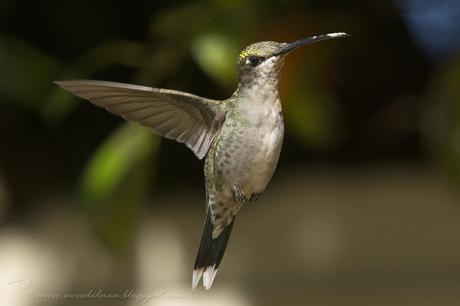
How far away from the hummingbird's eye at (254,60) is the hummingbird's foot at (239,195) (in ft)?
0.31

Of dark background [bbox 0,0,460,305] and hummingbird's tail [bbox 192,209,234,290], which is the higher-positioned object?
hummingbird's tail [bbox 192,209,234,290]

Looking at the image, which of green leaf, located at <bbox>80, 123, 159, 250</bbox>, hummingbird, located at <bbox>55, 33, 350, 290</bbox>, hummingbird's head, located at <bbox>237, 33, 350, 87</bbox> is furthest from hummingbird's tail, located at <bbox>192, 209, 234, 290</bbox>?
green leaf, located at <bbox>80, 123, 159, 250</bbox>

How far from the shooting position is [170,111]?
2.55 feet

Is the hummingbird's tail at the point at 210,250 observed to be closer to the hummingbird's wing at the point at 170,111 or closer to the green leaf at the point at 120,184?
the hummingbird's wing at the point at 170,111

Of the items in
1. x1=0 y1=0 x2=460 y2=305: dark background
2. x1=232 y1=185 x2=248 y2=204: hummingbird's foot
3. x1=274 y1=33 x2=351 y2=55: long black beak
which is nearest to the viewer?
x1=274 y1=33 x2=351 y2=55: long black beak

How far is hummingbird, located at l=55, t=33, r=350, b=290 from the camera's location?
2.08ft

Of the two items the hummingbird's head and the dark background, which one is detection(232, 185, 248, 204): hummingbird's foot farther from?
the dark background

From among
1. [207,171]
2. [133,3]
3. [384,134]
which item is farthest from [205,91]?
[207,171]

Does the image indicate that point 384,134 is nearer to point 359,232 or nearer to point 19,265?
point 359,232

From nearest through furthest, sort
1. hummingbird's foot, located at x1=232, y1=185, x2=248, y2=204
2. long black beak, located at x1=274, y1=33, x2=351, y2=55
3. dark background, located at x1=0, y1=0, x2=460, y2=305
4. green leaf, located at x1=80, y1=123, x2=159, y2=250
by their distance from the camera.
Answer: long black beak, located at x1=274, y1=33, x2=351, y2=55, hummingbird's foot, located at x1=232, y1=185, x2=248, y2=204, green leaf, located at x1=80, y1=123, x2=159, y2=250, dark background, located at x1=0, y1=0, x2=460, y2=305

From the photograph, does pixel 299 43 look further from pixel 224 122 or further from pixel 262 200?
pixel 262 200

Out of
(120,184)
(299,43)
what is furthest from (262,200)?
(299,43)

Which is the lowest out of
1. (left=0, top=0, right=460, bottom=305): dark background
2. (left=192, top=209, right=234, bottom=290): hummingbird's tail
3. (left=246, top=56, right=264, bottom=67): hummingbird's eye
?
(left=0, top=0, right=460, bottom=305): dark background

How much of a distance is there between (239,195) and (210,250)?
119 millimetres
